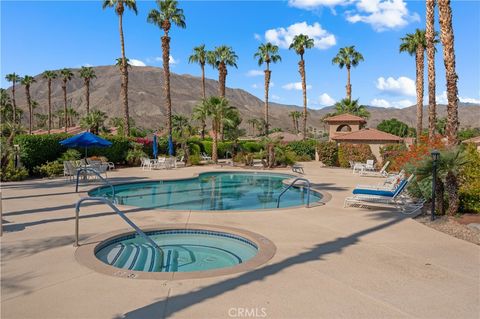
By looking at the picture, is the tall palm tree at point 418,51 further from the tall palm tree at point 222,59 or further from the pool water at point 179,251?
the pool water at point 179,251

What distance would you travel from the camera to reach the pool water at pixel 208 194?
40.7 feet

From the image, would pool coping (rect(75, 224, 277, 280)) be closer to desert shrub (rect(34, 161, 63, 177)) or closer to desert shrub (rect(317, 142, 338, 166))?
desert shrub (rect(34, 161, 63, 177))

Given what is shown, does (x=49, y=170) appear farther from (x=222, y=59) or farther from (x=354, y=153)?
(x=222, y=59)

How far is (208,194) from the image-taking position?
1484 centimetres

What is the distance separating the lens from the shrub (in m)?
26.0

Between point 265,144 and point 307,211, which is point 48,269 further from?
point 265,144

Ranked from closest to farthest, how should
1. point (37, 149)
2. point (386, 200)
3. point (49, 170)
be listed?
point (386, 200) < point (49, 170) < point (37, 149)

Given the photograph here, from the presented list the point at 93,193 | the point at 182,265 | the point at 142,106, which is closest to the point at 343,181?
the point at 93,193

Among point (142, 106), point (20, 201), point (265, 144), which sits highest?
point (142, 106)

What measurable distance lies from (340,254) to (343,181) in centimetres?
1163

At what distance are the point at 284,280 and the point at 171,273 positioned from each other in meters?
1.61

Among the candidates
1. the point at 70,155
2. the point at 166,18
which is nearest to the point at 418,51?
the point at 166,18

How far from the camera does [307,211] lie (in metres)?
10.1

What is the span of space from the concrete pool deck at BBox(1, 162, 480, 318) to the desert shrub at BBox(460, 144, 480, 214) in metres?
1.81
